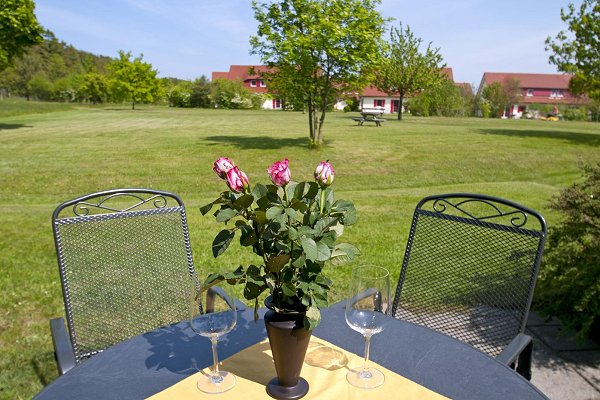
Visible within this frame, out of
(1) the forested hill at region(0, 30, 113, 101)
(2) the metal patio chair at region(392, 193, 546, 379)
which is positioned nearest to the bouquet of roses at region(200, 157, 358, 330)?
(2) the metal patio chair at region(392, 193, 546, 379)

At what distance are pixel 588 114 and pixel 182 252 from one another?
5659 cm

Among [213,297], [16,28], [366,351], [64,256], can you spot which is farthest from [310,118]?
[366,351]

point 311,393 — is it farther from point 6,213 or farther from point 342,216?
point 6,213

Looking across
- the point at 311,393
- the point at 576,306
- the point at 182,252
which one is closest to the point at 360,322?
the point at 311,393

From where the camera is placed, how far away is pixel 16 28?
53.1 ft

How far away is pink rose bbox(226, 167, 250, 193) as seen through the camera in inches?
44.1

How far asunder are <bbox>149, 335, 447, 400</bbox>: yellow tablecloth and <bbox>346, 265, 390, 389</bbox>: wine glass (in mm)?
45

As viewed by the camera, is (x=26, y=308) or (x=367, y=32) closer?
(x=26, y=308)

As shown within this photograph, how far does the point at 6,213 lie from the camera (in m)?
7.14

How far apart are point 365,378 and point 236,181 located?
2.77 ft

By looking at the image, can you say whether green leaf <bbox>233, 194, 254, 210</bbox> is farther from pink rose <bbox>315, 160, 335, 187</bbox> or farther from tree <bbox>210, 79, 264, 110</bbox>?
tree <bbox>210, 79, 264, 110</bbox>

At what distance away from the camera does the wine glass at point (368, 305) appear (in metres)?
1.38

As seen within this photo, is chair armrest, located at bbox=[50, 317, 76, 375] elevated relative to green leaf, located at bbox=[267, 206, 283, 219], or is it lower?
lower

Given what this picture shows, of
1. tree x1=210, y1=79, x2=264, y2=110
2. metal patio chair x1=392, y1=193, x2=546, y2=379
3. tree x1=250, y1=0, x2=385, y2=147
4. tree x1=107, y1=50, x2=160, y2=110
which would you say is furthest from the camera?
tree x1=210, y1=79, x2=264, y2=110
